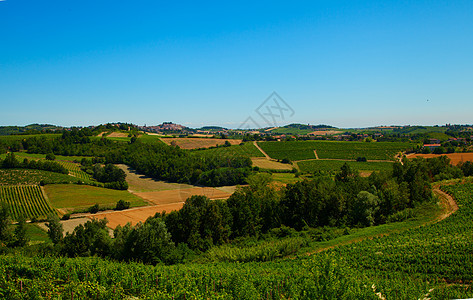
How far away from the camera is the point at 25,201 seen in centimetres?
5353

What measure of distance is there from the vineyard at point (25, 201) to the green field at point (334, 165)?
62960 mm

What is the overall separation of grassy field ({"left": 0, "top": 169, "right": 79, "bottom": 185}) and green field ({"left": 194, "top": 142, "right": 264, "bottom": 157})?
43.6 meters

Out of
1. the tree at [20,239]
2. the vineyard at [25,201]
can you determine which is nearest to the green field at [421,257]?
the tree at [20,239]

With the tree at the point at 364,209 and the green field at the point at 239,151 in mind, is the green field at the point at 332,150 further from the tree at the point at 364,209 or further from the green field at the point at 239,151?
the tree at the point at 364,209

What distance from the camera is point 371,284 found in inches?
573

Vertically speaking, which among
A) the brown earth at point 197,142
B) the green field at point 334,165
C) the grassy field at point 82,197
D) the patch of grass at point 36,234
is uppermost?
the brown earth at point 197,142

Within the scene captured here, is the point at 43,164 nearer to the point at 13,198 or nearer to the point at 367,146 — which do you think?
the point at 13,198

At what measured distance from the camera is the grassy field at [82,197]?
52812 mm

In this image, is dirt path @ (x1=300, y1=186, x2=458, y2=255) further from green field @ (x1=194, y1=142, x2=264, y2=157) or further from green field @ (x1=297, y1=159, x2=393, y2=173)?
green field @ (x1=194, y1=142, x2=264, y2=157)

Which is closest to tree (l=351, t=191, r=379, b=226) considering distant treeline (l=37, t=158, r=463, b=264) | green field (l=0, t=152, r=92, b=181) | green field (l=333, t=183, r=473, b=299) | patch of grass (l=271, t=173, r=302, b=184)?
distant treeline (l=37, t=158, r=463, b=264)

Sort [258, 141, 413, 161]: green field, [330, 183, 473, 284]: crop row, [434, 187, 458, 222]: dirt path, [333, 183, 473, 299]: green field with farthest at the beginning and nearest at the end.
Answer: [258, 141, 413, 161]: green field → [434, 187, 458, 222]: dirt path → [330, 183, 473, 284]: crop row → [333, 183, 473, 299]: green field

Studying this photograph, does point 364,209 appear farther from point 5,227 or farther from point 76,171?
point 76,171

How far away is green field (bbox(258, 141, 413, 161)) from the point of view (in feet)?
302

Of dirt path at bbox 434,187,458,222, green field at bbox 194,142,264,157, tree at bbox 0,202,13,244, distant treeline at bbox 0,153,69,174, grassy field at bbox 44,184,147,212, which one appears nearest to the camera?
dirt path at bbox 434,187,458,222
